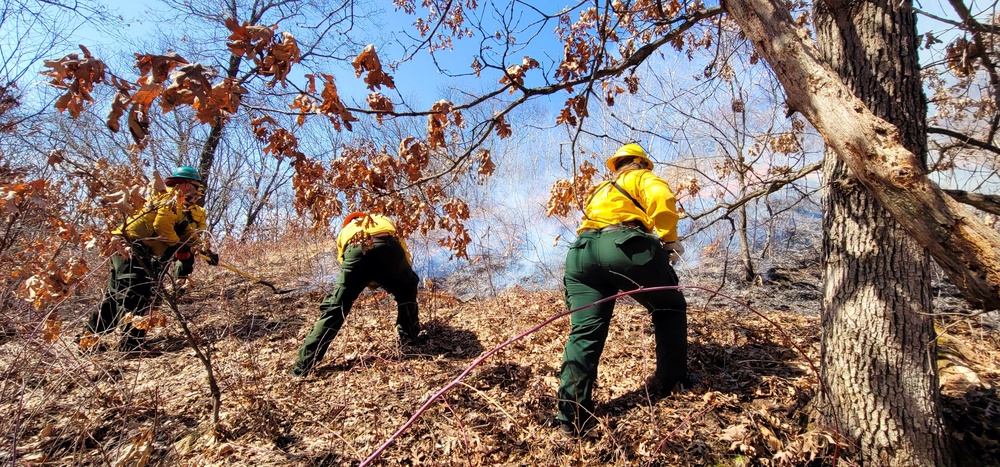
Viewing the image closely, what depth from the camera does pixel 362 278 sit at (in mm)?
3863

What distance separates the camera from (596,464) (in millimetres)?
2469

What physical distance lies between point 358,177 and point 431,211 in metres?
0.97

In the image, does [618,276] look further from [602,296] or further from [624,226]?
[624,226]

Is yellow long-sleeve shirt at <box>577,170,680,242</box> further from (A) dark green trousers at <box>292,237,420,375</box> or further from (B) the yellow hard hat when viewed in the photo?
(A) dark green trousers at <box>292,237,420,375</box>

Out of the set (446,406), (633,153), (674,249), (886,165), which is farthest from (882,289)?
(446,406)

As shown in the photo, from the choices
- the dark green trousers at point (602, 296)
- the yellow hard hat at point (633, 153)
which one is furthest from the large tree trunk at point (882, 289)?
the yellow hard hat at point (633, 153)

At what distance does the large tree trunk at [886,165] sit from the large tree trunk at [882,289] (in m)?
1.00

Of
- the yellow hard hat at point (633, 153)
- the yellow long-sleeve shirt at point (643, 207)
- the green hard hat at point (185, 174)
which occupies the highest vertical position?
the green hard hat at point (185, 174)

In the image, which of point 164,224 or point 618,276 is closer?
point 618,276

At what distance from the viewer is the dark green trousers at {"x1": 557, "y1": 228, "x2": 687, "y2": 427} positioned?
2688 millimetres

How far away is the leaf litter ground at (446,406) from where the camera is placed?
97.6 inches

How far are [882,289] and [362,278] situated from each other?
369 cm

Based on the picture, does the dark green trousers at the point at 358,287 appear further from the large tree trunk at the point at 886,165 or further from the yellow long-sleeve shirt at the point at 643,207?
the large tree trunk at the point at 886,165

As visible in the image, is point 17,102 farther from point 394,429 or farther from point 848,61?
point 848,61
